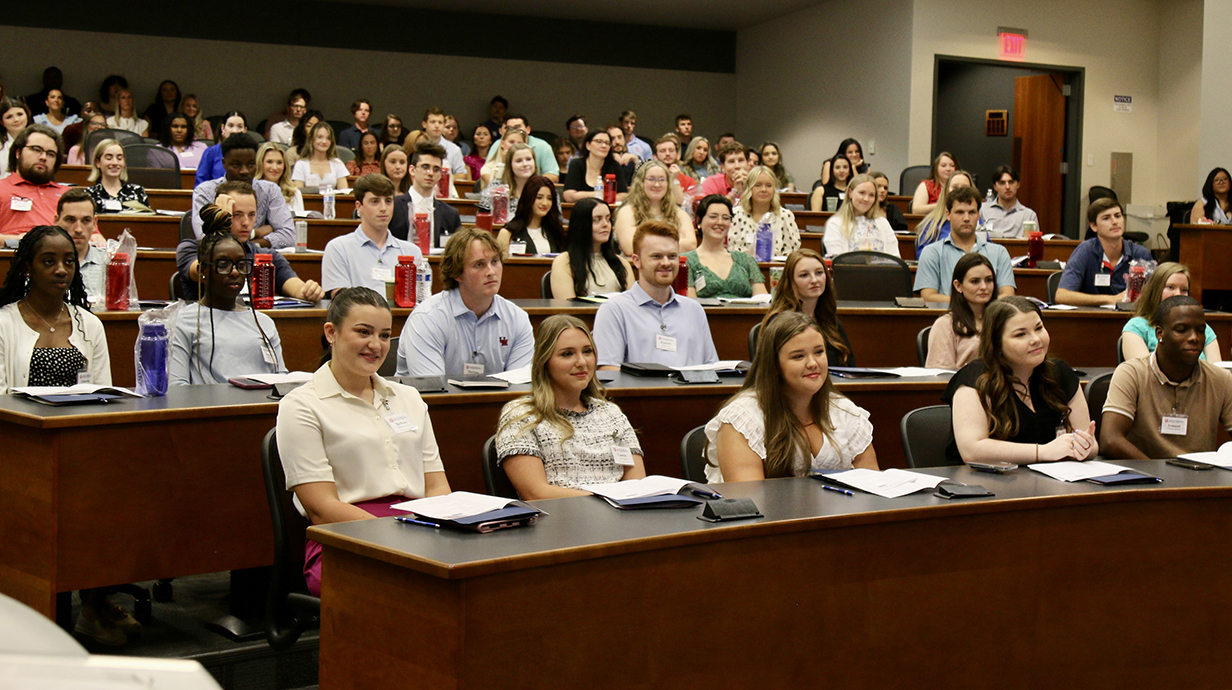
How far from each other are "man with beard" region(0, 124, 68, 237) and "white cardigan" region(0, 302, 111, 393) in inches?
97.8

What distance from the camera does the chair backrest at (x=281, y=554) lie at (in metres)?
2.46

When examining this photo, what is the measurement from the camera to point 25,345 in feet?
10.6

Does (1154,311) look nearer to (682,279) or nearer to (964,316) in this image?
(964,316)

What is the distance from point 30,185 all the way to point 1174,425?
5.10 m

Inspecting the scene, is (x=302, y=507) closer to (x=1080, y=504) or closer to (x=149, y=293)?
(x=1080, y=504)

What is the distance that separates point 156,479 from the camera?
2875mm

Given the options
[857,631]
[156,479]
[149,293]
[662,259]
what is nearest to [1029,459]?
[857,631]

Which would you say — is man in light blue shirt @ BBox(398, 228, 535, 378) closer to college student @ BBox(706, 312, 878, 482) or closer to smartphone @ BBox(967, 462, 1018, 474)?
college student @ BBox(706, 312, 878, 482)

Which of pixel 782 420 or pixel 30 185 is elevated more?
pixel 30 185

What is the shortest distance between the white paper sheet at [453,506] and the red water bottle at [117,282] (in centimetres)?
241

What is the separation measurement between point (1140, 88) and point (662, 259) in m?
9.42

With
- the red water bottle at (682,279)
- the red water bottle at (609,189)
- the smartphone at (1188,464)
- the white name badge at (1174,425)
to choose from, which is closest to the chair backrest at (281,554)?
the smartphone at (1188,464)

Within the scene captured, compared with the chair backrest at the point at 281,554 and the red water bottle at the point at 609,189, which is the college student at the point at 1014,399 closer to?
the chair backrest at the point at 281,554

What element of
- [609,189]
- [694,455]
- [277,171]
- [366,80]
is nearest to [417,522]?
[694,455]
